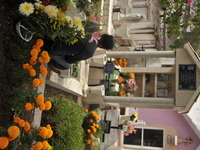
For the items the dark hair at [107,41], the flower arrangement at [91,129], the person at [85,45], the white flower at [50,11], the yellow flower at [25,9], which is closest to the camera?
the yellow flower at [25,9]

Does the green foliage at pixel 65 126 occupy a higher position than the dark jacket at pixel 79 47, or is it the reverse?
the dark jacket at pixel 79 47

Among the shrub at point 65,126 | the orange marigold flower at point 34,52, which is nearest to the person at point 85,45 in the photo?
the orange marigold flower at point 34,52

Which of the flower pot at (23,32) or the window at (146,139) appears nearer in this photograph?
the flower pot at (23,32)

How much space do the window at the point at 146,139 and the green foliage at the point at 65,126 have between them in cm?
769

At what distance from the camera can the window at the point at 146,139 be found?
446 inches

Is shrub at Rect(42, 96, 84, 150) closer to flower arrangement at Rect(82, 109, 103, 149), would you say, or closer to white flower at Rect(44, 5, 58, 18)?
flower arrangement at Rect(82, 109, 103, 149)

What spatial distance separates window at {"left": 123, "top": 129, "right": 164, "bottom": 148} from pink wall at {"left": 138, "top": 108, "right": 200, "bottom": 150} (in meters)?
0.62

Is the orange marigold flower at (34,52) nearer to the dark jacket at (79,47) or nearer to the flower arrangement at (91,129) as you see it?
the dark jacket at (79,47)

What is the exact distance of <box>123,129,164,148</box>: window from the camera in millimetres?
11320

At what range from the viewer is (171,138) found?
36.2 ft

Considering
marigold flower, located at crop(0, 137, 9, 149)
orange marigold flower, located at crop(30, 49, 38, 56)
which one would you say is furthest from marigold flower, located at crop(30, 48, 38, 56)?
marigold flower, located at crop(0, 137, 9, 149)

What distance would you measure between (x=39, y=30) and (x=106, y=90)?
507 centimetres

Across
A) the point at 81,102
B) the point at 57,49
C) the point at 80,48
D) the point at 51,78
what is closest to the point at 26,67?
the point at 57,49

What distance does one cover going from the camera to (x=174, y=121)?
1130 centimetres
